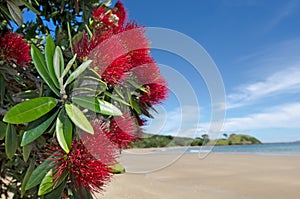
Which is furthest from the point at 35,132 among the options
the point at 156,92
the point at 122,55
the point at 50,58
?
the point at 156,92

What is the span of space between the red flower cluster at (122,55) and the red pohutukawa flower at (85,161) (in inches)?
5.8

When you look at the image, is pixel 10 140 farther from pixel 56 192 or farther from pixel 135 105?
pixel 135 105

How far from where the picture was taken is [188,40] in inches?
32.6

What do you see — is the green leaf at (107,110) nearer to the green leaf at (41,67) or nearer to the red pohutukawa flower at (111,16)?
the green leaf at (41,67)

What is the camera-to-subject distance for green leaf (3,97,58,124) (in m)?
0.51

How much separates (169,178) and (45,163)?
20.7ft

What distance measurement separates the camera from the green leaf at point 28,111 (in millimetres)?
515

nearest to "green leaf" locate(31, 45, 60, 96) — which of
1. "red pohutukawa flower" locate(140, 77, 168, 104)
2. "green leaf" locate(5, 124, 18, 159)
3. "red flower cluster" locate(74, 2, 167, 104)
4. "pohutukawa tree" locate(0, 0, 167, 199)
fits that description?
"pohutukawa tree" locate(0, 0, 167, 199)

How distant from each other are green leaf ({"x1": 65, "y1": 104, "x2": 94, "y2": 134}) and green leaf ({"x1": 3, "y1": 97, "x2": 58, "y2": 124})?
1.3 inches

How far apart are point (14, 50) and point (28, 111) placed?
0.36 meters

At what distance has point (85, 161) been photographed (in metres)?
0.60

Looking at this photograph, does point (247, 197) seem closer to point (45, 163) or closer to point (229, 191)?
point (229, 191)

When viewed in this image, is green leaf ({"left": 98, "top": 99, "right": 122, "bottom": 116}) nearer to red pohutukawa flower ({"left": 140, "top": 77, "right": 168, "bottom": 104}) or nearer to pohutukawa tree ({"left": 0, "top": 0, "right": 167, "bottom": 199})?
pohutukawa tree ({"left": 0, "top": 0, "right": 167, "bottom": 199})

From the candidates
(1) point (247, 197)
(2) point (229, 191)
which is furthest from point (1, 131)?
(2) point (229, 191)
